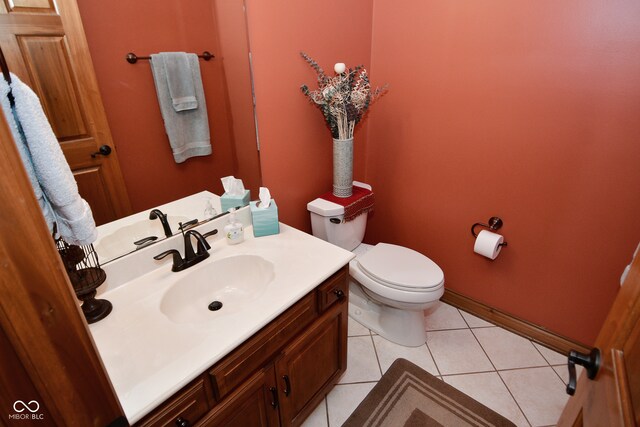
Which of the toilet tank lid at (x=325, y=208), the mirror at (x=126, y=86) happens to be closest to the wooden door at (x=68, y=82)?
the mirror at (x=126, y=86)

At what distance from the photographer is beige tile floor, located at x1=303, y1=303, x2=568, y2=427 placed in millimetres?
1581

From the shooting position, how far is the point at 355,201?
190 cm

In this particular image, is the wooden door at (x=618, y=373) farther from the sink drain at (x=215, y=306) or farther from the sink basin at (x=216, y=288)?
the sink drain at (x=215, y=306)

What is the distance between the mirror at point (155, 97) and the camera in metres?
1.07

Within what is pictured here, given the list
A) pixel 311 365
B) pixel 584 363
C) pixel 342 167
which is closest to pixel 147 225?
pixel 311 365

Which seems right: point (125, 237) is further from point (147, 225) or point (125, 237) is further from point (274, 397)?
point (274, 397)

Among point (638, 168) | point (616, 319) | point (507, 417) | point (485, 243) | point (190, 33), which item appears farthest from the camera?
point (485, 243)

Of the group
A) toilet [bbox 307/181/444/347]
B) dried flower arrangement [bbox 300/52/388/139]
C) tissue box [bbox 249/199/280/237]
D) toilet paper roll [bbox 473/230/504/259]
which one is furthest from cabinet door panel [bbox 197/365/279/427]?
toilet paper roll [bbox 473/230/504/259]

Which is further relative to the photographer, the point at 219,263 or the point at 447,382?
the point at 447,382

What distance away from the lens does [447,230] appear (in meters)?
2.07

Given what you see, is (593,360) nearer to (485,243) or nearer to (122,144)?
(485,243)

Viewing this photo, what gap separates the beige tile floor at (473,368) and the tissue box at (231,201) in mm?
1049

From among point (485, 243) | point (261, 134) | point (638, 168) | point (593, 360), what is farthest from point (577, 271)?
point (261, 134)

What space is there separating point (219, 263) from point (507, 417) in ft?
4.91
